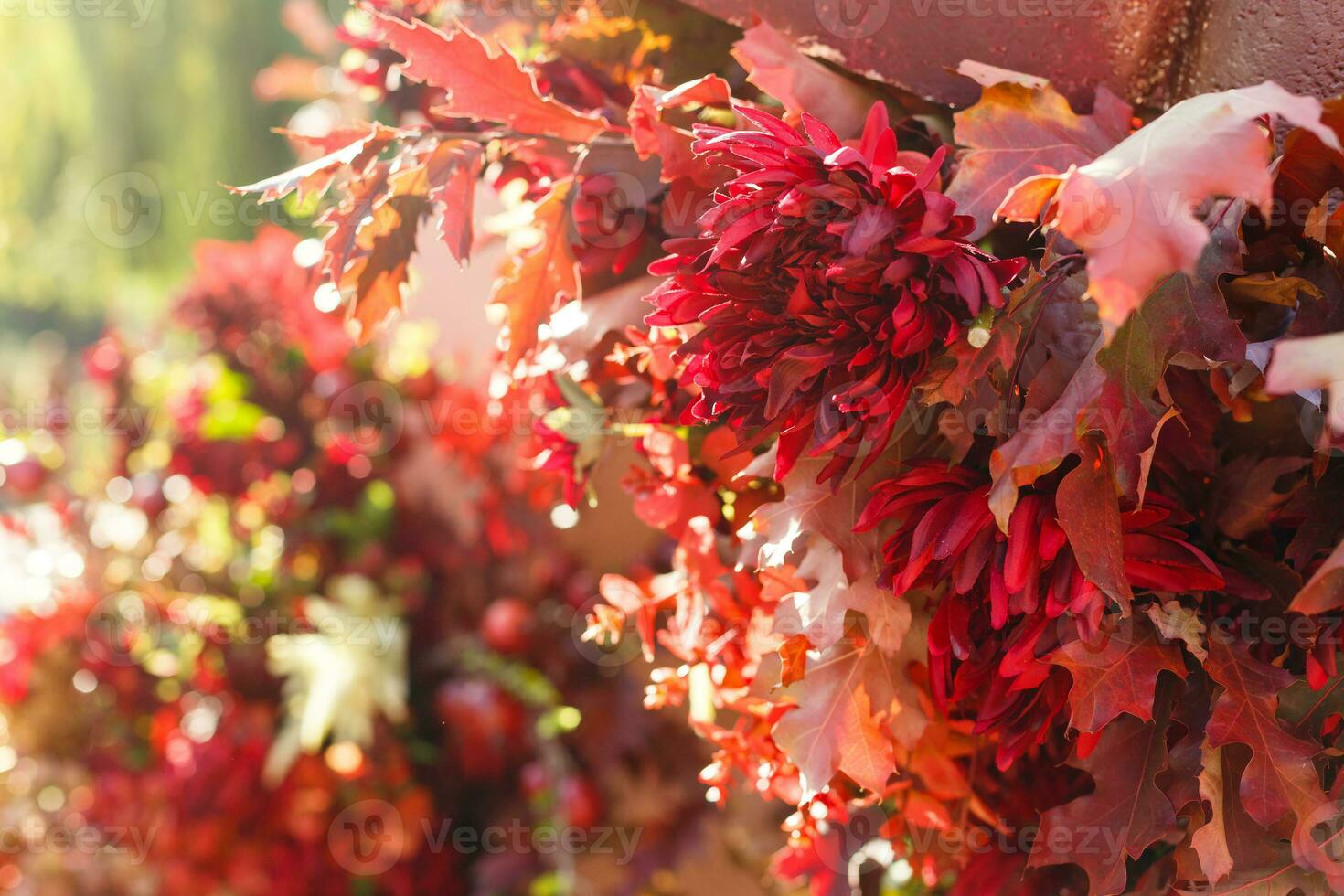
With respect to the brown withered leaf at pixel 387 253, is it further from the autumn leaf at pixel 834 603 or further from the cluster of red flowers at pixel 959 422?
the autumn leaf at pixel 834 603

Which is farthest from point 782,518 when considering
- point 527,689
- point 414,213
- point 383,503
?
point 383,503

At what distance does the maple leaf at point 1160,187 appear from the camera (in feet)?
0.68

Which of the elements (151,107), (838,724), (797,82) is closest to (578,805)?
(838,724)

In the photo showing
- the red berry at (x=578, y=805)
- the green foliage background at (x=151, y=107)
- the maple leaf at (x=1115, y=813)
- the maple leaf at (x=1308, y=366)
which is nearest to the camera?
the maple leaf at (x=1308, y=366)

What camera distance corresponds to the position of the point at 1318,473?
279mm

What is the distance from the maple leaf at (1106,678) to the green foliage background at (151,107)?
1364 mm

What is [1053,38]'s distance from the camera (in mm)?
353

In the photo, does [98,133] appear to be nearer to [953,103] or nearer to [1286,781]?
[953,103]

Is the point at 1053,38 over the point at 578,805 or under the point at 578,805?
over

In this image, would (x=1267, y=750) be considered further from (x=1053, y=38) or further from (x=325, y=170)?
(x=325, y=170)

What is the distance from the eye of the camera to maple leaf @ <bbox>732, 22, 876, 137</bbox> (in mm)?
329

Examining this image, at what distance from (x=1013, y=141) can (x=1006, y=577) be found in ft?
0.42

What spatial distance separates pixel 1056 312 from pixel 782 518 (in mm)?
98

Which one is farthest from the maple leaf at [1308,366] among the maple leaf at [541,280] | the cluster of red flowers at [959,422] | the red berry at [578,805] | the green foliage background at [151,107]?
the green foliage background at [151,107]
